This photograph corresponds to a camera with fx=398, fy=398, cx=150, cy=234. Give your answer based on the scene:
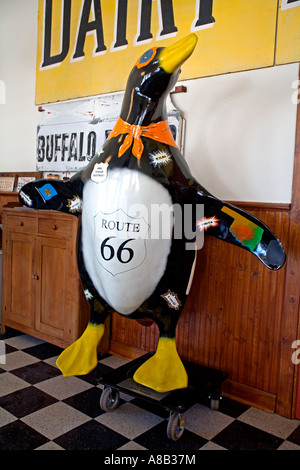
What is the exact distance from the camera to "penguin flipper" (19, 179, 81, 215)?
5.80 ft

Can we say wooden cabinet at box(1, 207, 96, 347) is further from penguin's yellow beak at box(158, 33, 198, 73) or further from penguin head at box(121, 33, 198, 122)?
penguin's yellow beak at box(158, 33, 198, 73)

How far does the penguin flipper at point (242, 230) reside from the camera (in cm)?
147

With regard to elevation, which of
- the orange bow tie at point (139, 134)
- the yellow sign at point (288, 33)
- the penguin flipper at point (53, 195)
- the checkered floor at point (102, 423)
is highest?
the yellow sign at point (288, 33)

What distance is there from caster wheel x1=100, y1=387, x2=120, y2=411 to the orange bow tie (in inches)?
40.9

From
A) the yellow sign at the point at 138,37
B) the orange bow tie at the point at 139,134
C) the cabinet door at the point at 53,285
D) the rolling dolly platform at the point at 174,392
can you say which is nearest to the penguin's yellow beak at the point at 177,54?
the orange bow tie at the point at 139,134

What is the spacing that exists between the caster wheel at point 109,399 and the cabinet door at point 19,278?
913 mm

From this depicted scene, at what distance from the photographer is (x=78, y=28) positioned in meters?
2.64

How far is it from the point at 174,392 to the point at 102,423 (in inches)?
13.0

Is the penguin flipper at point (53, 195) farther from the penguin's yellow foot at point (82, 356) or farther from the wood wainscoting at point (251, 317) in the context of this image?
the wood wainscoting at point (251, 317)

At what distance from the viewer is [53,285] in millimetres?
2379

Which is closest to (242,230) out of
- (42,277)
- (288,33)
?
(288,33)

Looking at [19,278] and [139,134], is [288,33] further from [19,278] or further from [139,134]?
[19,278]

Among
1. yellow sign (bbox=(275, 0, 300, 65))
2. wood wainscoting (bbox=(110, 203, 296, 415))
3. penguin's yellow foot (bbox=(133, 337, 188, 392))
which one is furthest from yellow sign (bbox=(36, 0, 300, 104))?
penguin's yellow foot (bbox=(133, 337, 188, 392))

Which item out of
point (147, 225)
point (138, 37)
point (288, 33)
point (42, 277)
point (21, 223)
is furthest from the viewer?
point (21, 223)
